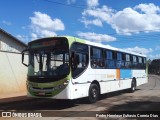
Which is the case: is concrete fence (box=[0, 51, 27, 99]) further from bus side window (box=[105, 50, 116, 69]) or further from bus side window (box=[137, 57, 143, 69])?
bus side window (box=[137, 57, 143, 69])

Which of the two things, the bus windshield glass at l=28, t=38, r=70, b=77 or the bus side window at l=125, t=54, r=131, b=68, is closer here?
the bus windshield glass at l=28, t=38, r=70, b=77

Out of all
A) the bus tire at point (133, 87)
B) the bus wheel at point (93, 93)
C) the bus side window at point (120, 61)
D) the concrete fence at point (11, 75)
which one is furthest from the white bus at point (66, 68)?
the concrete fence at point (11, 75)

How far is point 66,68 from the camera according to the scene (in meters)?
14.2

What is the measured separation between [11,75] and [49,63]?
875 centimetres

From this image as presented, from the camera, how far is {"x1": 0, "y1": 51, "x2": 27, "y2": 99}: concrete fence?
21.5 m

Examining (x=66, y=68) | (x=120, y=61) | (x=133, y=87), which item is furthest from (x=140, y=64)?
(x=66, y=68)

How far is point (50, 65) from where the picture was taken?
1455cm

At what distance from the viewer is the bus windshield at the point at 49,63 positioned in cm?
1421

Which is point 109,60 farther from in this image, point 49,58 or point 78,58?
point 49,58

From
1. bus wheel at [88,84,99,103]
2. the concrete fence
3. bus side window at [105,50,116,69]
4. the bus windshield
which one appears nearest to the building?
the concrete fence

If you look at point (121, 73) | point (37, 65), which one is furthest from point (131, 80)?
point (37, 65)

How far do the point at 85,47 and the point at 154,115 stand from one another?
5.24 m

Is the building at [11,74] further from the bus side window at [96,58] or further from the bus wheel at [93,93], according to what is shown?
the bus side window at [96,58]

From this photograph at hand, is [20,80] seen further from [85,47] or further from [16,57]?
[85,47]
